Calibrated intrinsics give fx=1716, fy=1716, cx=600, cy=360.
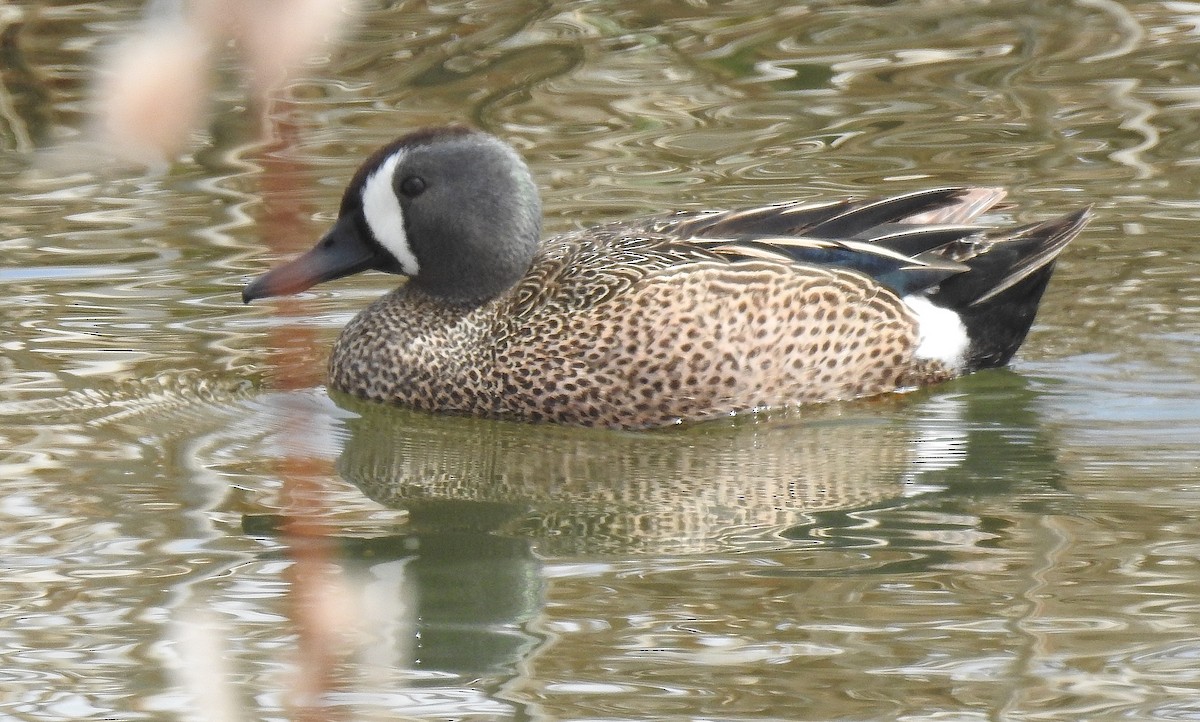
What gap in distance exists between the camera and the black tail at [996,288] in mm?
5723

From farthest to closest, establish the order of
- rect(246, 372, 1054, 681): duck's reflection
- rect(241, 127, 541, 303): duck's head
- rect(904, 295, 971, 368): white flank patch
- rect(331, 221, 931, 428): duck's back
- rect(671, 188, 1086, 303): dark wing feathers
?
rect(904, 295, 971, 368): white flank patch
rect(671, 188, 1086, 303): dark wing feathers
rect(241, 127, 541, 303): duck's head
rect(331, 221, 931, 428): duck's back
rect(246, 372, 1054, 681): duck's reflection

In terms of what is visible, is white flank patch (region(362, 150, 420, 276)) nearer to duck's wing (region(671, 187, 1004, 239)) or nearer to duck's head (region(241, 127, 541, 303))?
duck's head (region(241, 127, 541, 303))

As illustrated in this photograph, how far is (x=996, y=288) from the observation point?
570 cm

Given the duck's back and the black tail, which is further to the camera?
the black tail

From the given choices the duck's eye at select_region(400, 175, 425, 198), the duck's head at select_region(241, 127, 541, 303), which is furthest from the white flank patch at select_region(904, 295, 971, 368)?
the duck's eye at select_region(400, 175, 425, 198)

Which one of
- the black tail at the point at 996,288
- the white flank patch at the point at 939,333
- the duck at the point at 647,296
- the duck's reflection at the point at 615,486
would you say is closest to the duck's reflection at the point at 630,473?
the duck's reflection at the point at 615,486

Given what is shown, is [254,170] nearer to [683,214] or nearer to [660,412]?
[683,214]

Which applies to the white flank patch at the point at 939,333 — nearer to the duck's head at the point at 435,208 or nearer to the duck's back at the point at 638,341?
the duck's back at the point at 638,341

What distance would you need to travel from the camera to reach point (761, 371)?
17.7 ft

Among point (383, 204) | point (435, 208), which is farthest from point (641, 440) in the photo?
point (383, 204)

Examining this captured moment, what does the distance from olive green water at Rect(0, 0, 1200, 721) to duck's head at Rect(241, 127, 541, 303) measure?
53 centimetres

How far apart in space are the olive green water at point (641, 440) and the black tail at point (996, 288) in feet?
0.47

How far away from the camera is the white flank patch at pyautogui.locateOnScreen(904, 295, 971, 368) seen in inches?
224

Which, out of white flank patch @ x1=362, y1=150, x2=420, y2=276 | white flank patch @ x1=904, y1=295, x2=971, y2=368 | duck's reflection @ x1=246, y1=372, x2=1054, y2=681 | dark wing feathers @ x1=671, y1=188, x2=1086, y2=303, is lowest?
duck's reflection @ x1=246, y1=372, x2=1054, y2=681
